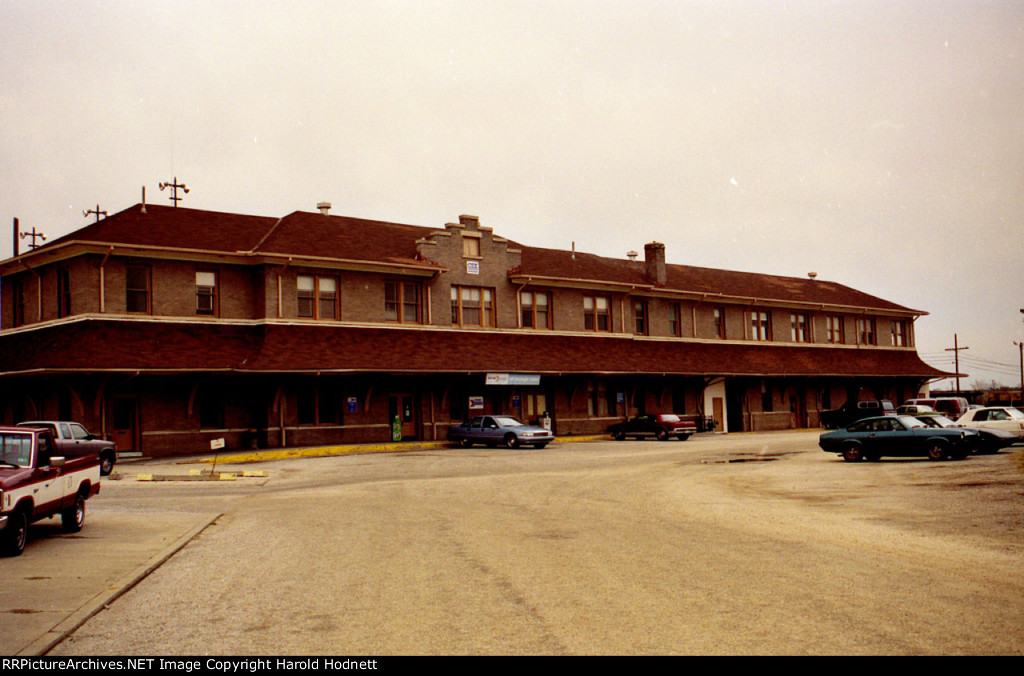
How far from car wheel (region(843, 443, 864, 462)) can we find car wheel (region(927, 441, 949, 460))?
1779 millimetres

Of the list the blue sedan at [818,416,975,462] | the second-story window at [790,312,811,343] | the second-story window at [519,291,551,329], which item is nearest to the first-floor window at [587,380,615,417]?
the second-story window at [519,291,551,329]

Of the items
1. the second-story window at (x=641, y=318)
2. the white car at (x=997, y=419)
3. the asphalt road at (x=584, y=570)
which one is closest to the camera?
the asphalt road at (x=584, y=570)

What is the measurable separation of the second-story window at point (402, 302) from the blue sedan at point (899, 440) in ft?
63.4

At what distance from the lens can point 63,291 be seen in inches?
1350

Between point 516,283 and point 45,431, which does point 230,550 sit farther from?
point 516,283

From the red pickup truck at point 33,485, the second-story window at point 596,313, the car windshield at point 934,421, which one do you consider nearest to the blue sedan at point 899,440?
the car windshield at point 934,421

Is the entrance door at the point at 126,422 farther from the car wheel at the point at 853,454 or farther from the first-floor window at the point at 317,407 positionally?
the car wheel at the point at 853,454

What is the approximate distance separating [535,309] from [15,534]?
3335 centimetres

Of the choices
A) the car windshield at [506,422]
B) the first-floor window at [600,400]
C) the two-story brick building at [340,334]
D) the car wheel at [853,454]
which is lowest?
the car wheel at [853,454]

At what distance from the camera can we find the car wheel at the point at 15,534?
11352 mm

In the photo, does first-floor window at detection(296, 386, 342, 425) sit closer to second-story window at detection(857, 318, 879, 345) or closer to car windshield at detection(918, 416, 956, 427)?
car windshield at detection(918, 416, 956, 427)

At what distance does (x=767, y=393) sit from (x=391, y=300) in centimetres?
2550

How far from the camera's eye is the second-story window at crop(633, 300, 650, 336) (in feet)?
160

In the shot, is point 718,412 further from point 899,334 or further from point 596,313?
point 899,334
